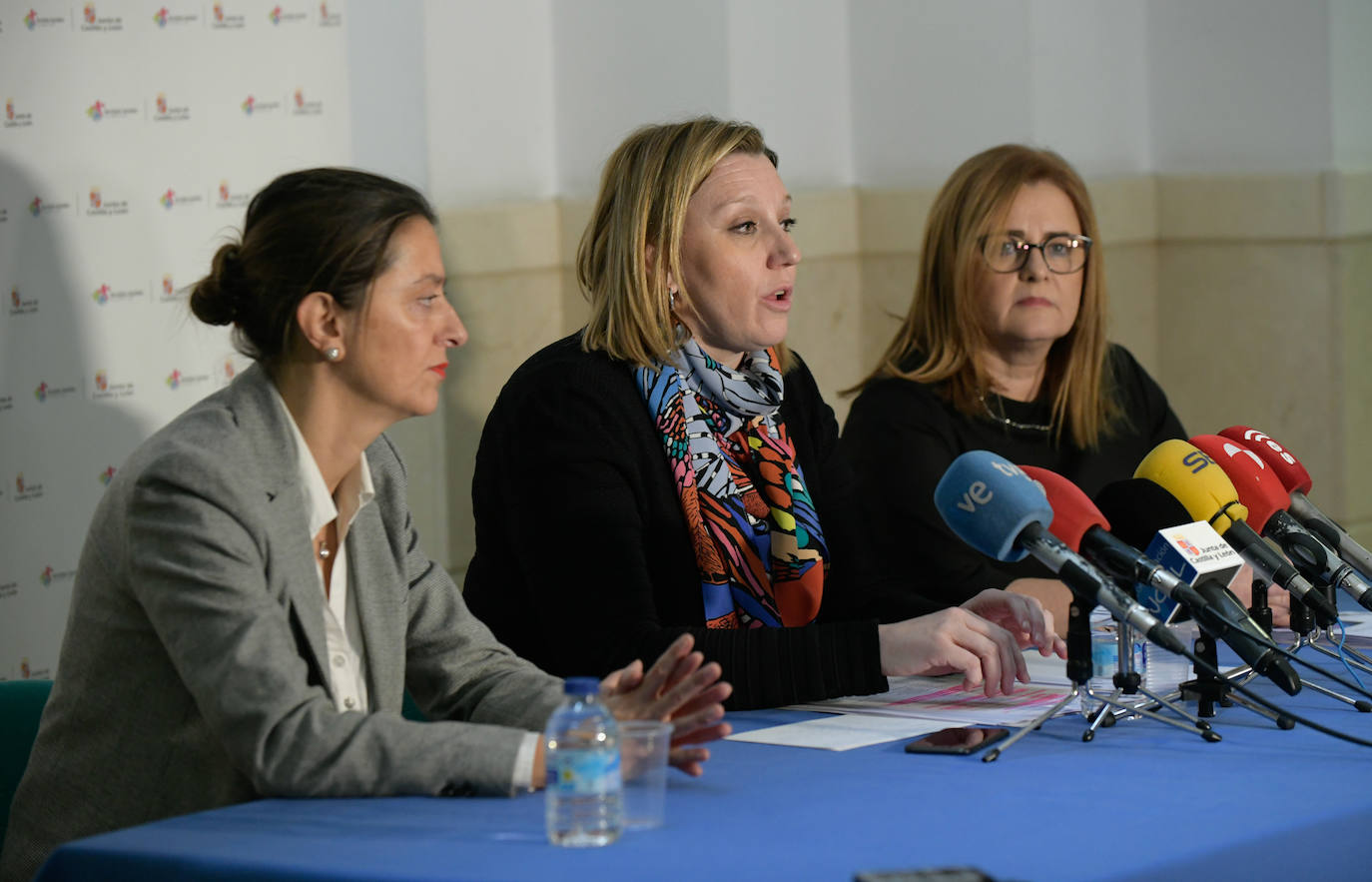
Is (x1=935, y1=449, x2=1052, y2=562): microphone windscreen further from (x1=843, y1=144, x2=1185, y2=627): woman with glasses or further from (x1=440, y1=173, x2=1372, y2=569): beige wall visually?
(x1=440, y1=173, x2=1372, y2=569): beige wall

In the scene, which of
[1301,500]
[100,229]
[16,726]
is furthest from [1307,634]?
[100,229]

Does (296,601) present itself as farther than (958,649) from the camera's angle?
No

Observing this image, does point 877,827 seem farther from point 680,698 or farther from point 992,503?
point 992,503

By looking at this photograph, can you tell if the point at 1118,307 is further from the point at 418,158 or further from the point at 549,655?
the point at 549,655

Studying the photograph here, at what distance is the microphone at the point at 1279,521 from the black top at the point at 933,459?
3.06 feet

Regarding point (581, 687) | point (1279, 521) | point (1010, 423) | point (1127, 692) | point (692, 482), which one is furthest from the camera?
point (1010, 423)

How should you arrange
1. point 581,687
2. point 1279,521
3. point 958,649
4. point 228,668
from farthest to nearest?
point 1279,521, point 958,649, point 228,668, point 581,687

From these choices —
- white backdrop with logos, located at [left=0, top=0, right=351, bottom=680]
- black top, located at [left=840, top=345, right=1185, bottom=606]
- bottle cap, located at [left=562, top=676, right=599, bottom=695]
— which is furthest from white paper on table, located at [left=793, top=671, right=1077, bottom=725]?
white backdrop with logos, located at [left=0, top=0, right=351, bottom=680]

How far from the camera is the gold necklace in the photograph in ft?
11.8

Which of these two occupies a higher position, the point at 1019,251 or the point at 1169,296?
the point at 1019,251

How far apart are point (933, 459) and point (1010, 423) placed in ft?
0.75

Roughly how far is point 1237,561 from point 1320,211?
2.92m

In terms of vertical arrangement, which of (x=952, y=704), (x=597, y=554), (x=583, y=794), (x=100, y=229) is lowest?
(x=952, y=704)

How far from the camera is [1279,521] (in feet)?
7.90
